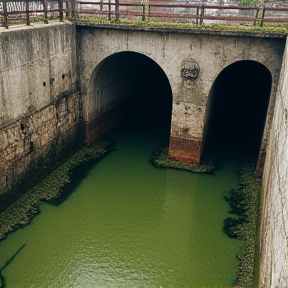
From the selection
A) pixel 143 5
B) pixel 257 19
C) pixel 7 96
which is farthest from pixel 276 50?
pixel 7 96

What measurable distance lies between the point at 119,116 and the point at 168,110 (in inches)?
144

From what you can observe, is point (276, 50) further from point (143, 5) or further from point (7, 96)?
point (7, 96)

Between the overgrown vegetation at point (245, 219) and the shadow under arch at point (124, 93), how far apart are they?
6683 millimetres

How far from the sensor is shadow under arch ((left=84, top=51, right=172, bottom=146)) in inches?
652

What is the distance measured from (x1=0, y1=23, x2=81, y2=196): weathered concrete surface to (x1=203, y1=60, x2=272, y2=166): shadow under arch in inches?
269

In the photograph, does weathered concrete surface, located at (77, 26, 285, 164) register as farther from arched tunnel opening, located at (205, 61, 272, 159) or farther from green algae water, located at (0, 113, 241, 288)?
arched tunnel opening, located at (205, 61, 272, 159)

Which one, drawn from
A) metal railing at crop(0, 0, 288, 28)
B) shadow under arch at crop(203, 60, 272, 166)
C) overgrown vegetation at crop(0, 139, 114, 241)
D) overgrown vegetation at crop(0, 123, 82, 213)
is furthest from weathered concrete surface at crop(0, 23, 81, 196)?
shadow under arch at crop(203, 60, 272, 166)

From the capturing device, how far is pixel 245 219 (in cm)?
1210

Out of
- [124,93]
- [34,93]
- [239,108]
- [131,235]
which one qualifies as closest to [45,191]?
[34,93]

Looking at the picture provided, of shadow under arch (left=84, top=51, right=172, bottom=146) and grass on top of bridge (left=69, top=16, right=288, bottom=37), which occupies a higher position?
grass on top of bridge (left=69, top=16, right=288, bottom=37)

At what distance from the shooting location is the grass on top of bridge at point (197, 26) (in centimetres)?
1272

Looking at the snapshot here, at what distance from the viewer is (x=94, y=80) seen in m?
16.0

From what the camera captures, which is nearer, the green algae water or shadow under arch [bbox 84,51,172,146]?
the green algae water

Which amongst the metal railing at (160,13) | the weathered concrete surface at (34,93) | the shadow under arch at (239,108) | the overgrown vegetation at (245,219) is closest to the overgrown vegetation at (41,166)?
the weathered concrete surface at (34,93)
